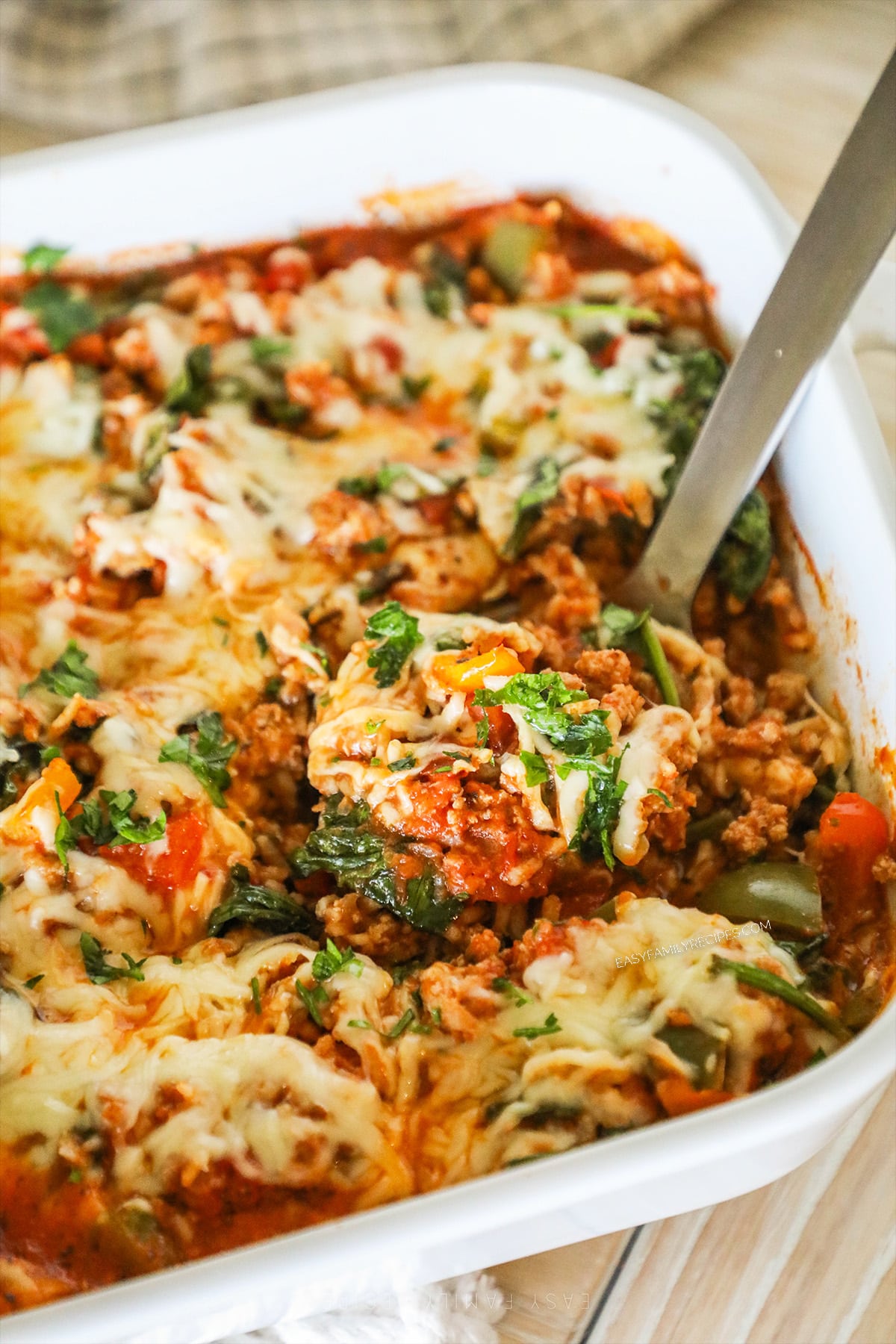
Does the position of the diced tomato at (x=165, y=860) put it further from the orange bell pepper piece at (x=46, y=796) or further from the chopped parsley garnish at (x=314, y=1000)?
the chopped parsley garnish at (x=314, y=1000)

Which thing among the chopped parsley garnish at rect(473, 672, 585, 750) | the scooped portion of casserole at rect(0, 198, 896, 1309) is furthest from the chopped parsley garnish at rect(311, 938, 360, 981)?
the chopped parsley garnish at rect(473, 672, 585, 750)

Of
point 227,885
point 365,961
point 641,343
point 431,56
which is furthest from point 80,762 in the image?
point 431,56

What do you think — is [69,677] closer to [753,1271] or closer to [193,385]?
[193,385]

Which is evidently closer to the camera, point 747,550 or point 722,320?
point 747,550

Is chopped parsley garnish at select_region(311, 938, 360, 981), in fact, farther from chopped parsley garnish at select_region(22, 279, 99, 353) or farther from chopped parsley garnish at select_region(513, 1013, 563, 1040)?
chopped parsley garnish at select_region(22, 279, 99, 353)

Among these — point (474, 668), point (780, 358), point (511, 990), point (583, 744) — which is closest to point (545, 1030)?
point (511, 990)
